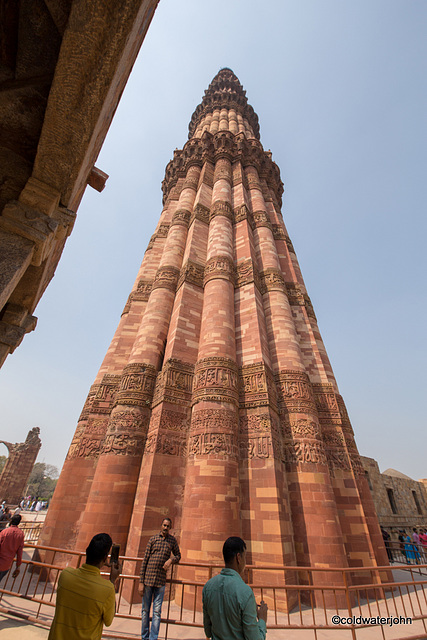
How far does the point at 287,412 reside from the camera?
7.85 meters

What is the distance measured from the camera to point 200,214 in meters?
13.1

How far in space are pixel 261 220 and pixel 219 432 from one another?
10254 millimetres

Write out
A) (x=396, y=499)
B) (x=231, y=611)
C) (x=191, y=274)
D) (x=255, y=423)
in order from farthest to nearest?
1. (x=396, y=499)
2. (x=191, y=274)
3. (x=255, y=423)
4. (x=231, y=611)

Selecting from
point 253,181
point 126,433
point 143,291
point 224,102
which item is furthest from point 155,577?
point 224,102

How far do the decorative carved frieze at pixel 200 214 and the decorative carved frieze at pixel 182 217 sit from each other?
0.24m

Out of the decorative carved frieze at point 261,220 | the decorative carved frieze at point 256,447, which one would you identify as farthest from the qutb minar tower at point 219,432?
the decorative carved frieze at point 261,220

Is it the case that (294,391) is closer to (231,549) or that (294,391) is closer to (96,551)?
(231,549)

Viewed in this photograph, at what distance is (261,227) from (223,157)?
6496mm

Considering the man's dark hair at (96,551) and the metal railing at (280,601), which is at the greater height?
the man's dark hair at (96,551)

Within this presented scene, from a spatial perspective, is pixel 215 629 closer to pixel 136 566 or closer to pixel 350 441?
pixel 136 566

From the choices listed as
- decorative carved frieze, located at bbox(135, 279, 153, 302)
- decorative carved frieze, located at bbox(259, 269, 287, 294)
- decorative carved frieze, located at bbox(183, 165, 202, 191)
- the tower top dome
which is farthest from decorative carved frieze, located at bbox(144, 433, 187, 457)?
the tower top dome

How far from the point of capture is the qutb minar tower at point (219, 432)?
5.88 m

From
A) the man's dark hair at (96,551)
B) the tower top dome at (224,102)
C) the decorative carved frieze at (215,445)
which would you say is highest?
the tower top dome at (224,102)

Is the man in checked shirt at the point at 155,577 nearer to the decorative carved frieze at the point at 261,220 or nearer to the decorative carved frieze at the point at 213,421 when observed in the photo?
the decorative carved frieze at the point at 213,421
